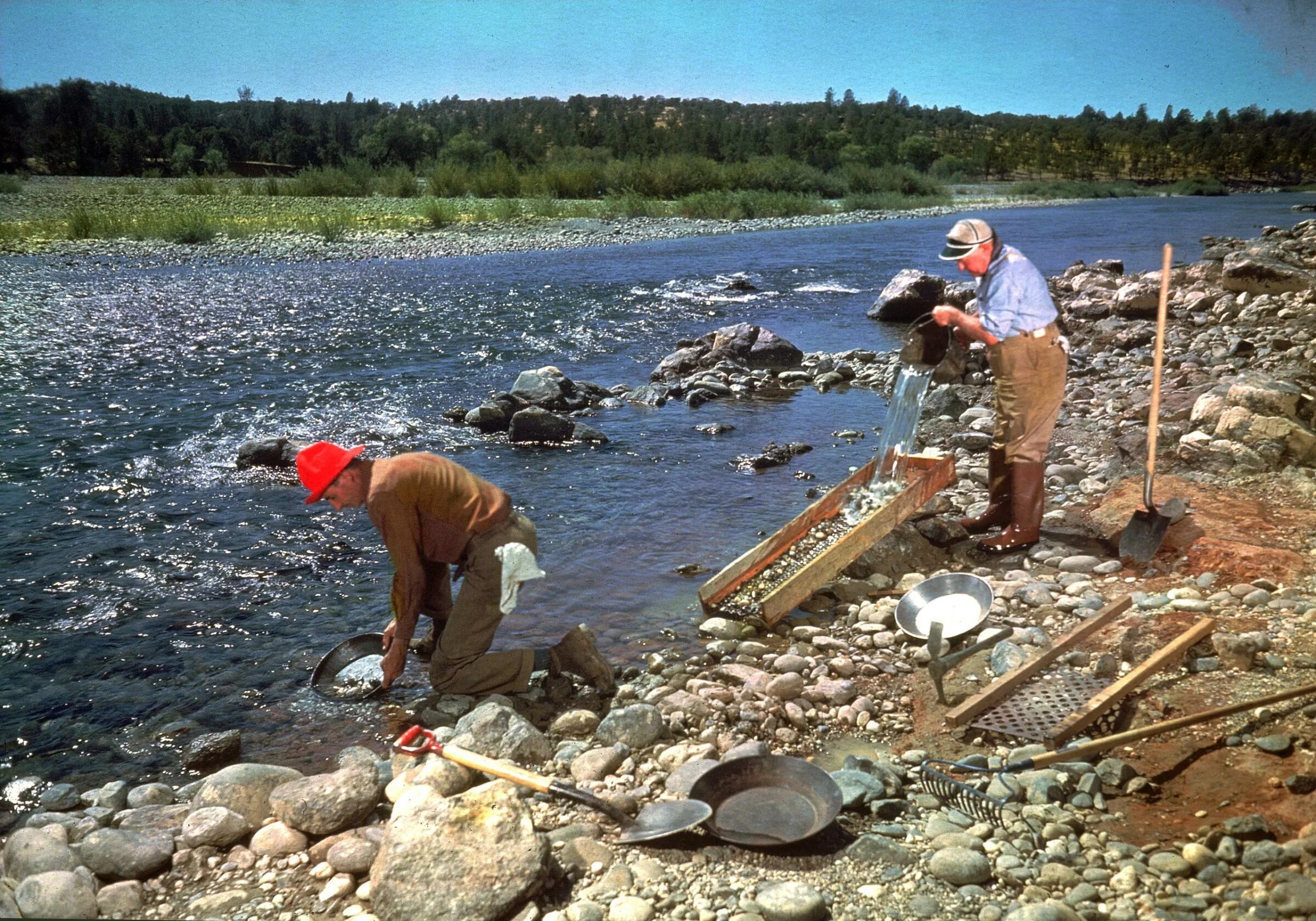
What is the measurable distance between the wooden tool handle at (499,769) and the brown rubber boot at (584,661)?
102cm

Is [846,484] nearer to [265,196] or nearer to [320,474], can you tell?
[320,474]

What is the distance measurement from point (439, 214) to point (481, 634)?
86.1 feet

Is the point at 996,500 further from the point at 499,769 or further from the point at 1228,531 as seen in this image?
the point at 499,769

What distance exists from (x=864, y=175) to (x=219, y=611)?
3436cm

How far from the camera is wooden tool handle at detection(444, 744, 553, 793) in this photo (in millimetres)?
3867

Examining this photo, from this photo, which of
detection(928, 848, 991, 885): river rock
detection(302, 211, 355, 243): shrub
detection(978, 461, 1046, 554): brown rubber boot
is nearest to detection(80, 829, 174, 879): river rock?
detection(928, 848, 991, 885): river rock

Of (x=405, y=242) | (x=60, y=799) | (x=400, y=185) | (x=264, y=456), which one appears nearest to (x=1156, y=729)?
(x=60, y=799)

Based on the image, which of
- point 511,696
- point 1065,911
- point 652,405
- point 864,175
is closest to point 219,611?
point 511,696

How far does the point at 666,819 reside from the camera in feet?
12.3

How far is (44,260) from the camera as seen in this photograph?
74.8 feet

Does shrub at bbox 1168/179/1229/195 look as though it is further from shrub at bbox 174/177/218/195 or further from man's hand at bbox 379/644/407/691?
man's hand at bbox 379/644/407/691

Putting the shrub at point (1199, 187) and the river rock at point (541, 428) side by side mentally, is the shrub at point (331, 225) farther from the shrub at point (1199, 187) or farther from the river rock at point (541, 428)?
the shrub at point (1199, 187)

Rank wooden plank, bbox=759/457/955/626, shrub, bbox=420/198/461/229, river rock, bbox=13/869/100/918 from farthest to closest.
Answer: shrub, bbox=420/198/461/229 < wooden plank, bbox=759/457/955/626 < river rock, bbox=13/869/100/918

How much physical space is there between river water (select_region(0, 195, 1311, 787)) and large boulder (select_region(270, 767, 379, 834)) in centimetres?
63
